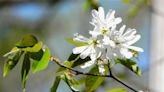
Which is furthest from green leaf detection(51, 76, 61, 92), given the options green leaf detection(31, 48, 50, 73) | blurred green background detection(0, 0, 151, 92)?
blurred green background detection(0, 0, 151, 92)

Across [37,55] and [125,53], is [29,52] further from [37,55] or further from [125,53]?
[125,53]

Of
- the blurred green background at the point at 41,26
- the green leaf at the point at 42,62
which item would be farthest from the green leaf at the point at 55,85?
the blurred green background at the point at 41,26

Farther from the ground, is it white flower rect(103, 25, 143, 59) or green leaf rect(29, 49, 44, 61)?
white flower rect(103, 25, 143, 59)

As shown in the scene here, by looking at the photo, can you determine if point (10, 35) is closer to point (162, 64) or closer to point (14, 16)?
point (14, 16)

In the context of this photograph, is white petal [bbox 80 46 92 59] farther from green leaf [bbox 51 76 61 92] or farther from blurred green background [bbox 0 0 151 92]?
blurred green background [bbox 0 0 151 92]

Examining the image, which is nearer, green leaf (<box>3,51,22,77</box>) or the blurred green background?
green leaf (<box>3,51,22,77</box>)

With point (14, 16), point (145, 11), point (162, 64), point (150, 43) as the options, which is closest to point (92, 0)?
point (162, 64)

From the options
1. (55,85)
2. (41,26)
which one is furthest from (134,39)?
(41,26)

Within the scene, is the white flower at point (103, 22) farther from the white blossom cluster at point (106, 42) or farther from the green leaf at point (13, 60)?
the green leaf at point (13, 60)
